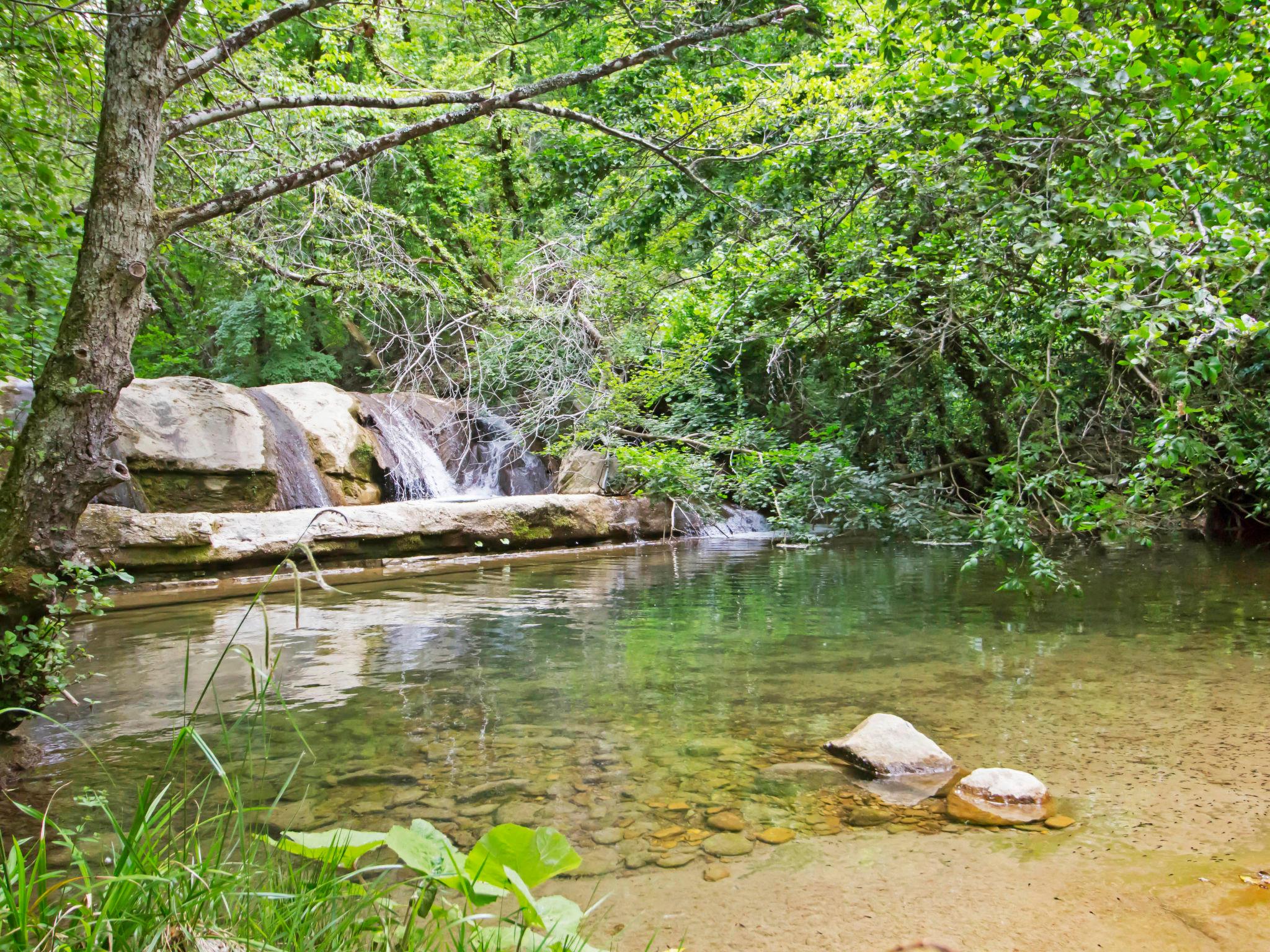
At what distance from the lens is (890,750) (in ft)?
9.94

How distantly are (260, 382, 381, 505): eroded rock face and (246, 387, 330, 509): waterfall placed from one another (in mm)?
171

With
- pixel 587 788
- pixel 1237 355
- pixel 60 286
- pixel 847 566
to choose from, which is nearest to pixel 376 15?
pixel 60 286

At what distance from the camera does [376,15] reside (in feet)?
17.6

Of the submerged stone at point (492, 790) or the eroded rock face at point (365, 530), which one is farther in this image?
the eroded rock face at point (365, 530)

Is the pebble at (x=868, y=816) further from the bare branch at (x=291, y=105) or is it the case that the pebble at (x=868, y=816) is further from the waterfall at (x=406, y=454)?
the waterfall at (x=406, y=454)

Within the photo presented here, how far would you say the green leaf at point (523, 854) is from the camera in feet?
4.74

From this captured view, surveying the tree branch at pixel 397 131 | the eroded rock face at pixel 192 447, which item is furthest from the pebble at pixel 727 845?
the eroded rock face at pixel 192 447

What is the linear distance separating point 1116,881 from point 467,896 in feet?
5.93

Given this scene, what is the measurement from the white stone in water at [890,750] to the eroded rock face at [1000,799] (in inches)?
9.1

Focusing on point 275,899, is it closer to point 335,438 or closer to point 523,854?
point 523,854

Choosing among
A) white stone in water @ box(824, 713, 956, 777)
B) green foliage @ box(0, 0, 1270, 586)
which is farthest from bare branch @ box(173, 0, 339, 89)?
white stone in water @ box(824, 713, 956, 777)

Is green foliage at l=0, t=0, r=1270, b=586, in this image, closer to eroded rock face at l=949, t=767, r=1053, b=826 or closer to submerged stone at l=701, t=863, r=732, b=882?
eroded rock face at l=949, t=767, r=1053, b=826

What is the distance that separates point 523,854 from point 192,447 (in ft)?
31.1

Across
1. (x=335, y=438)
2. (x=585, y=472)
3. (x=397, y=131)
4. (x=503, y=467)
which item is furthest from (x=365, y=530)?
(x=397, y=131)
